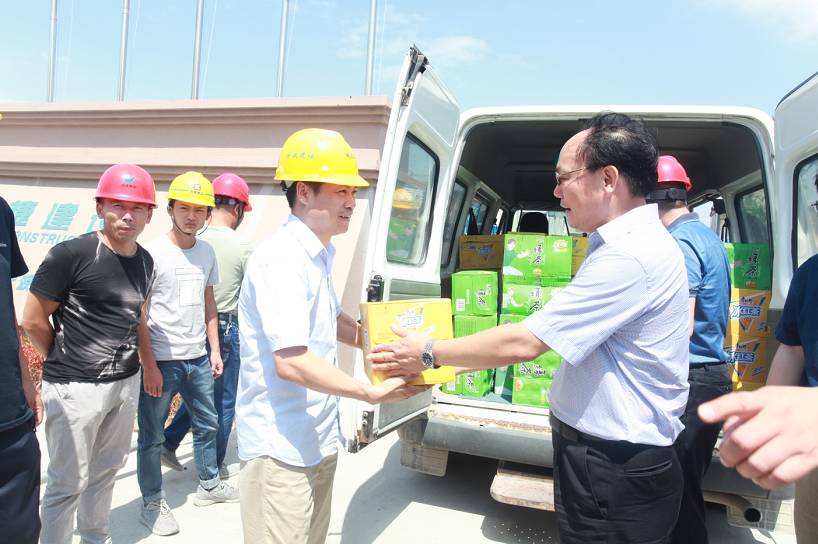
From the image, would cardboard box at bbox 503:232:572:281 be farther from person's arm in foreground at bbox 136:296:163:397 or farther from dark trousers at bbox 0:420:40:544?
dark trousers at bbox 0:420:40:544

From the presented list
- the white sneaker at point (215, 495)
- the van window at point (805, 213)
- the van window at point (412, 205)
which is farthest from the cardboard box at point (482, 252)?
the white sneaker at point (215, 495)

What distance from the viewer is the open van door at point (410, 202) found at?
9.32 feet

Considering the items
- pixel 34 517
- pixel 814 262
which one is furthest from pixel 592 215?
Answer: pixel 34 517

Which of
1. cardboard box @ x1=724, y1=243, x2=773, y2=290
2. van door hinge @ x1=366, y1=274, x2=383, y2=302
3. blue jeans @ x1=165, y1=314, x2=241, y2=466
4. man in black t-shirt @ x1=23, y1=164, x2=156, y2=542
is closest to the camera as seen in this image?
man in black t-shirt @ x1=23, y1=164, x2=156, y2=542

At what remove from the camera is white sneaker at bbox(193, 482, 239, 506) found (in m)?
3.55

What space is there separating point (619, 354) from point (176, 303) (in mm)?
2710

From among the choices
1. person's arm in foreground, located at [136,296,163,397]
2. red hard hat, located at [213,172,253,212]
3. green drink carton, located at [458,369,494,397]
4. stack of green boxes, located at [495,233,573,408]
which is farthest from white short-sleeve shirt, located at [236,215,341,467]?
red hard hat, located at [213,172,253,212]

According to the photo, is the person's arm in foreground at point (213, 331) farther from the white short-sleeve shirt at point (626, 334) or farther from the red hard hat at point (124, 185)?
the white short-sleeve shirt at point (626, 334)

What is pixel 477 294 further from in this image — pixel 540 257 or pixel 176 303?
pixel 176 303

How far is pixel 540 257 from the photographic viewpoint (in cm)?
393

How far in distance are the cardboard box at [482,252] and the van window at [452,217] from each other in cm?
16

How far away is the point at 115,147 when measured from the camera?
277 inches

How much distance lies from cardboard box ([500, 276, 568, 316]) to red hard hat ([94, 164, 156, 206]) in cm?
245

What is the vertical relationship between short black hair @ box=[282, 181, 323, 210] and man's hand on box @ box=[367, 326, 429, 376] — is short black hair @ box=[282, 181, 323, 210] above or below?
above
